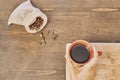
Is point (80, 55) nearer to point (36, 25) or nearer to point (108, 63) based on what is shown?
point (108, 63)

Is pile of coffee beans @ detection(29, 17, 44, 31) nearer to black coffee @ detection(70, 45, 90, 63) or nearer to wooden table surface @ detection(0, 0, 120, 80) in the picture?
wooden table surface @ detection(0, 0, 120, 80)

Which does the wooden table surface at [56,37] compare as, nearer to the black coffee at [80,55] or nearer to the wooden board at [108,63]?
the wooden board at [108,63]

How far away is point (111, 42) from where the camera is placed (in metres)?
1.01

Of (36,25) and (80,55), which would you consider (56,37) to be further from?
(80,55)

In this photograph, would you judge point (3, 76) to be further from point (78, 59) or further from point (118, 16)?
point (118, 16)

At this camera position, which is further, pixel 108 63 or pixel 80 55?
pixel 108 63

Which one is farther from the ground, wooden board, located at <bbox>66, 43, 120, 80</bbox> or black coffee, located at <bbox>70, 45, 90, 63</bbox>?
black coffee, located at <bbox>70, 45, 90, 63</bbox>

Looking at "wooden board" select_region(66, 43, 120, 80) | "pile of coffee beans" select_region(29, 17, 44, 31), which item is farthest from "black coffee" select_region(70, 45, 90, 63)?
"pile of coffee beans" select_region(29, 17, 44, 31)

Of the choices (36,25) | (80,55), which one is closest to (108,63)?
(80,55)

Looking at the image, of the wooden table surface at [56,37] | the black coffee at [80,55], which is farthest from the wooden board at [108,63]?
the black coffee at [80,55]

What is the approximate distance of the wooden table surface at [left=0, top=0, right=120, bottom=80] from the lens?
3.21ft

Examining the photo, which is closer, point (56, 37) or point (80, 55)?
point (80, 55)

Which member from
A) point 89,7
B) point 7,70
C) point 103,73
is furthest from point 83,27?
point 7,70

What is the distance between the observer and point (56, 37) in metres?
1.03
